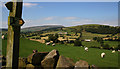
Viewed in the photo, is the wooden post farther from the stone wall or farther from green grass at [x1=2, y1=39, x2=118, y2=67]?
green grass at [x1=2, y1=39, x2=118, y2=67]

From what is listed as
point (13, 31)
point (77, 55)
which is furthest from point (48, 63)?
point (77, 55)

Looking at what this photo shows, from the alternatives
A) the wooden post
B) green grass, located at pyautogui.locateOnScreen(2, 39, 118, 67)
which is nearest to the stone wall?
the wooden post

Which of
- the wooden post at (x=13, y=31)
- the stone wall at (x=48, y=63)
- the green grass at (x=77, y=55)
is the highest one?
the wooden post at (x=13, y=31)

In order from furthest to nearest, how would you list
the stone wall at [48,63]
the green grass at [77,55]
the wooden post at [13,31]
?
the green grass at [77,55], the stone wall at [48,63], the wooden post at [13,31]

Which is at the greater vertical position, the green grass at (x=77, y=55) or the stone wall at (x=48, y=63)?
the stone wall at (x=48, y=63)

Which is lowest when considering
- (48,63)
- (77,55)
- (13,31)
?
(77,55)

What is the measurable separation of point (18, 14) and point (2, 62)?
389cm

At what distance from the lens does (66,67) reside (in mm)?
6801

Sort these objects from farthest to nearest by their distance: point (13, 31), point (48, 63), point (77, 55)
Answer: point (77, 55) → point (48, 63) → point (13, 31)

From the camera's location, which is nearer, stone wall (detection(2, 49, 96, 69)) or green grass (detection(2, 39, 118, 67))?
stone wall (detection(2, 49, 96, 69))

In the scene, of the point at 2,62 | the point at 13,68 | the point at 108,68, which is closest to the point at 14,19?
the point at 13,68

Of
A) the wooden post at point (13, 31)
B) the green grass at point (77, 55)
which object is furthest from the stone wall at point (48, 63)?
the green grass at point (77, 55)

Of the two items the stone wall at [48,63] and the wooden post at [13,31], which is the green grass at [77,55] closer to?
the stone wall at [48,63]

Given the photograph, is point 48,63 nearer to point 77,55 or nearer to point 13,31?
point 13,31
